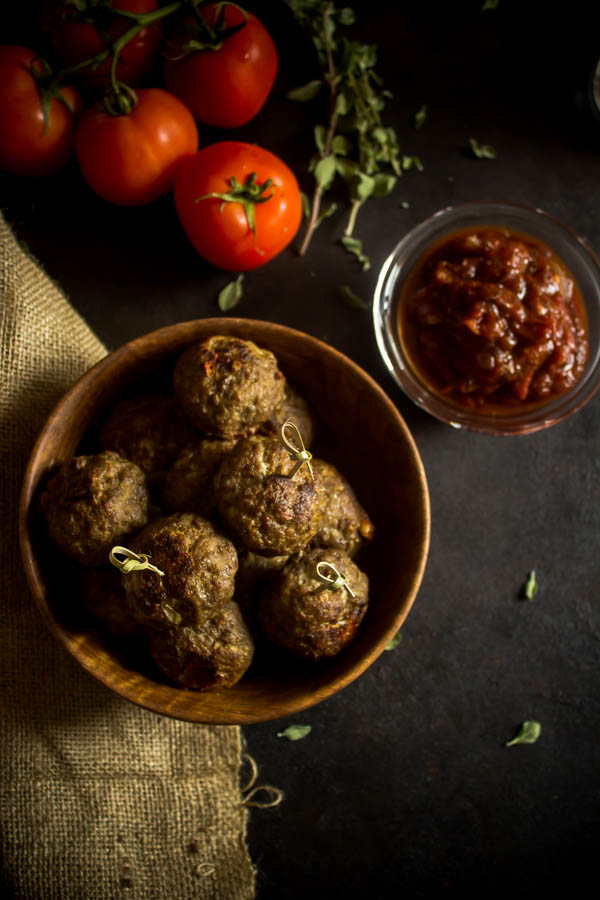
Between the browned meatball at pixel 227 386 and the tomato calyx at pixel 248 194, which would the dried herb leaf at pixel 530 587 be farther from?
the tomato calyx at pixel 248 194

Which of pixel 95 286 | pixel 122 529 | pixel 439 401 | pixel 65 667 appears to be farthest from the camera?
pixel 95 286

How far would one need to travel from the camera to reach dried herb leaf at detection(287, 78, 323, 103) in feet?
9.71

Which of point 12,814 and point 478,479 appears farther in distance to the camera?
point 478,479

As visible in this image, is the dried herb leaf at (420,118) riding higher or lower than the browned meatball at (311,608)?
higher

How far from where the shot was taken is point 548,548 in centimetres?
300

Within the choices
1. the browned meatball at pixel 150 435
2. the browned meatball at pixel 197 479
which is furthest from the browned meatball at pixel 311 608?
the browned meatball at pixel 150 435

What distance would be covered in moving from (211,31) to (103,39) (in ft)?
1.29

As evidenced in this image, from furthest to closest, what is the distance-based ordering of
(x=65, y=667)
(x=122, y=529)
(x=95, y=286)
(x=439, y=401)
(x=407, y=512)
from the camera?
(x=95, y=286) < (x=439, y=401) < (x=65, y=667) < (x=407, y=512) < (x=122, y=529)

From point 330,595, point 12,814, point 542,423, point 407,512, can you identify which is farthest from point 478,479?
point 12,814

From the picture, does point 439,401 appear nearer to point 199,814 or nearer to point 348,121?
point 348,121

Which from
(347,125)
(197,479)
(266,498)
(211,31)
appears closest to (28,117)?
(211,31)

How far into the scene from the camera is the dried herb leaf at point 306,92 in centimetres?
296

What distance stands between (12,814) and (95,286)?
78.7 inches

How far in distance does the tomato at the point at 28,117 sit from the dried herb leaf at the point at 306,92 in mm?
868
